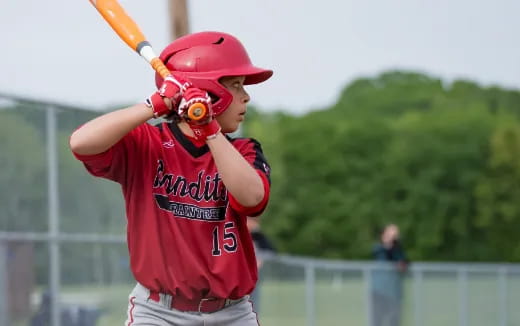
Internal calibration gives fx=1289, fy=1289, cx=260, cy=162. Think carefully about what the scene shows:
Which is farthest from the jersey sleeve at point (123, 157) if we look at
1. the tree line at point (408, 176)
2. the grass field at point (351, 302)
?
the tree line at point (408, 176)

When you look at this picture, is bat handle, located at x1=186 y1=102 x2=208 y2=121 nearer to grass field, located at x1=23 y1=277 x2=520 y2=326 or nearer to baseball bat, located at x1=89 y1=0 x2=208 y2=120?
baseball bat, located at x1=89 y1=0 x2=208 y2=120

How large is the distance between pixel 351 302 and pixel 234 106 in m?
11.1

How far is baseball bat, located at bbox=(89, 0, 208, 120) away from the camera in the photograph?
→ 4.86 meters

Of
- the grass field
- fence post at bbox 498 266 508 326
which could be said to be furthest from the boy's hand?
fence post at bbox 498 266 508 326

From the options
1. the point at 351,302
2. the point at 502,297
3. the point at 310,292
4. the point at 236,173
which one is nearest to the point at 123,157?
the point at 236,173

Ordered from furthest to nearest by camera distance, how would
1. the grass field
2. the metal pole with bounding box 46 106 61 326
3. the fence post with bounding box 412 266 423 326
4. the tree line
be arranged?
1. the tree line
2. the fence post with bounding box 412 266 423 326
3. the grass field
4. the metal pole with bounding box 46 106 61 326

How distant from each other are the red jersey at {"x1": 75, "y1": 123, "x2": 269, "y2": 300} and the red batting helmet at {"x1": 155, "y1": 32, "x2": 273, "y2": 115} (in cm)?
27

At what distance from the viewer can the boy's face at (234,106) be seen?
498 centimetres

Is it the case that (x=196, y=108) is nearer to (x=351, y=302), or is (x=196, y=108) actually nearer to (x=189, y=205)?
(x=189, y=205)

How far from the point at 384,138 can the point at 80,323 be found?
3268 inches

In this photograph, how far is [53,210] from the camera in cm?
930

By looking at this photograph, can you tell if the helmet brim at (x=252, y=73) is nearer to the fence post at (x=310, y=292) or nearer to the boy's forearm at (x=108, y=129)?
the boy's forearm at (x=108, y=129)

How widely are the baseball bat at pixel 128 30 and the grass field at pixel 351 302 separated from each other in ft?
16.2

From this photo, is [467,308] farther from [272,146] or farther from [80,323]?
[272,146]
